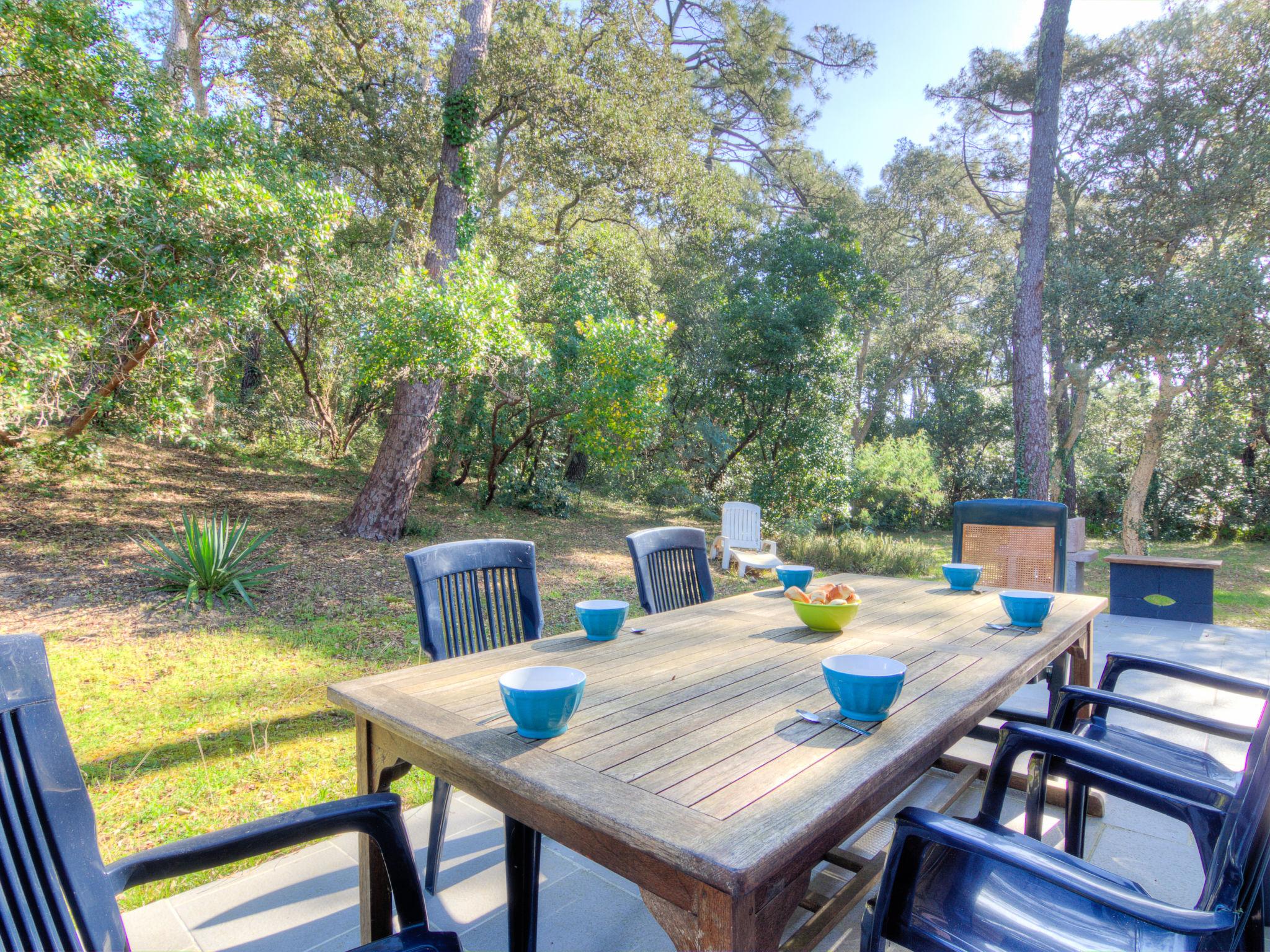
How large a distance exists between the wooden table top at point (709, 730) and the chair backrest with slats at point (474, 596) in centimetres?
32

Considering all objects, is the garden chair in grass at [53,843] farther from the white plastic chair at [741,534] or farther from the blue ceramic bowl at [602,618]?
the white plastic chair at [741,534]

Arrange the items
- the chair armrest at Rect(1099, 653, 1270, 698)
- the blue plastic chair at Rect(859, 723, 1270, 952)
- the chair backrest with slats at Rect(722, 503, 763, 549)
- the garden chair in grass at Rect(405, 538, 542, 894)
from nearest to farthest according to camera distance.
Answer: the blue plastic chair at Rect(859, 723, 1270, 952)
the chair armrest at Rect(1099, 653, 1270, 698)
the garden chair in grass at Rect(405, 538, 542, 894)
the chair backrest with slats at Rect(722, 503, 763, 549)

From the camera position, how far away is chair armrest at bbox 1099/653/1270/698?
61.9 inches

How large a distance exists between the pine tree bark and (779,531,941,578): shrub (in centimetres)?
447

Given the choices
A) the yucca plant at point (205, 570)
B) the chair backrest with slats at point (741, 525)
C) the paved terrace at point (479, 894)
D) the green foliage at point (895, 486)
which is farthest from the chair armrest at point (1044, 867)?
the green foliage at point (895, 486)

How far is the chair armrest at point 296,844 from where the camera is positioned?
927 mm

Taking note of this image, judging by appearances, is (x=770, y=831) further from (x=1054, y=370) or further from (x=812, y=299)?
(x=1054, y=370)

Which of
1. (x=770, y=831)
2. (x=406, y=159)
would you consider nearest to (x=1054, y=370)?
(x=406, y=159)

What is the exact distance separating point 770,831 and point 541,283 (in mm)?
8792

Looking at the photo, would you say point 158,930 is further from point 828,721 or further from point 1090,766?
point 1090,766

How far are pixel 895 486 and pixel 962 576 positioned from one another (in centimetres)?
899

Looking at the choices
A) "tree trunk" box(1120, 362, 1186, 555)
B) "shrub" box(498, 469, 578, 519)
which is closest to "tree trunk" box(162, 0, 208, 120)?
"shrub" box(498, 469, 578, 519)

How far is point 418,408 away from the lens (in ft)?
22.4

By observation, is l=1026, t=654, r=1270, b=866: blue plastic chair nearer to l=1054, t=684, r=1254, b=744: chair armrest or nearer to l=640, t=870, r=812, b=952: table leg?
l=1054, t=684, r=1254, b=744: chair armrest
